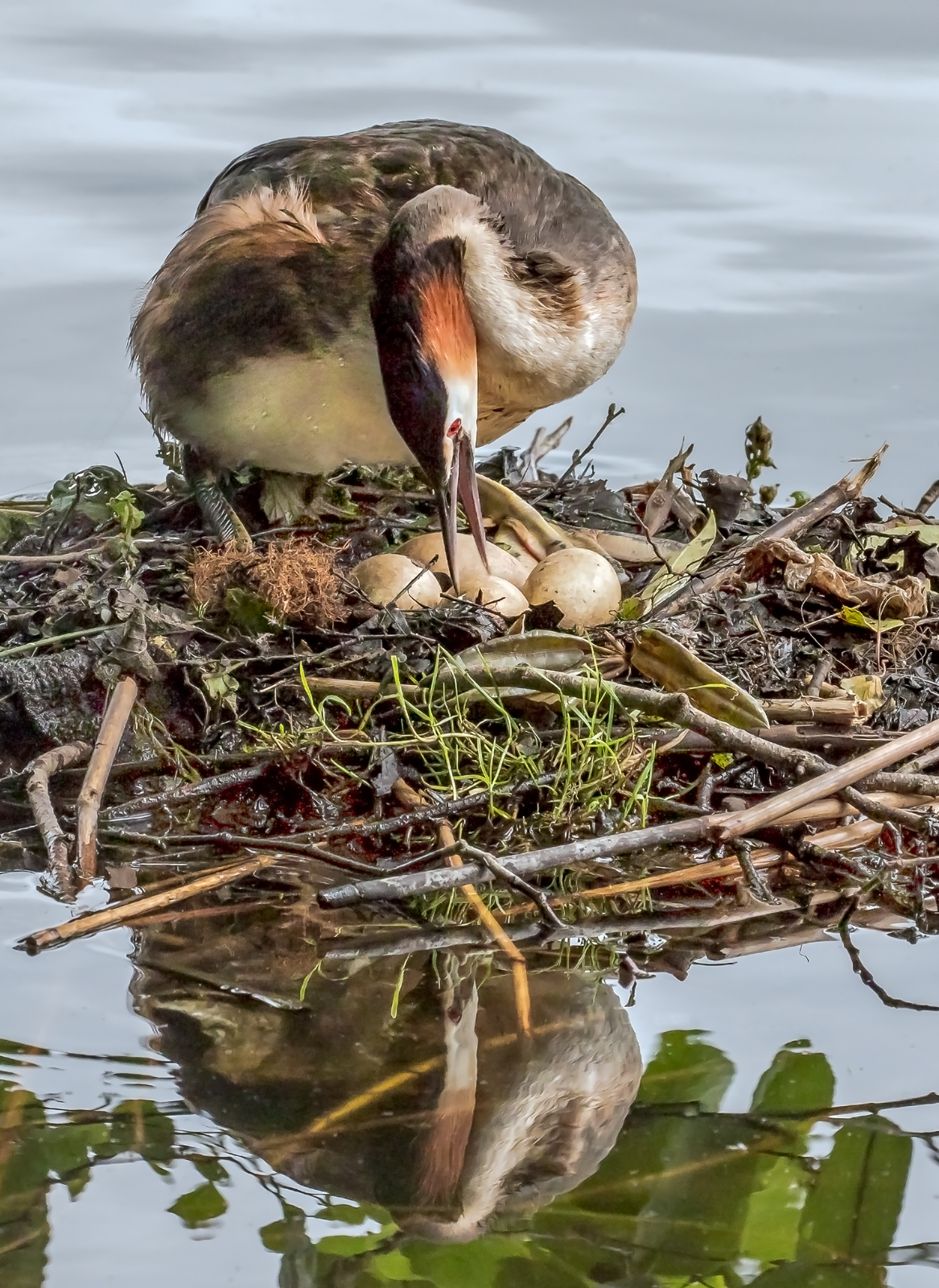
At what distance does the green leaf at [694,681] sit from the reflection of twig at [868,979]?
1.42ft

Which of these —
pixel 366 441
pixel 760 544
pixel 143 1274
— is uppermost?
pixel 366 441

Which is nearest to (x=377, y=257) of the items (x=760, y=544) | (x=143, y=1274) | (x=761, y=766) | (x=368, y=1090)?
(x=760, y=544)

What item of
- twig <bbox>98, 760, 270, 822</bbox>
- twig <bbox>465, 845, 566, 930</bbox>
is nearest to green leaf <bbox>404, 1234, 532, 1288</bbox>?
twig <bbox>465, 845, 566, 930</bbox>

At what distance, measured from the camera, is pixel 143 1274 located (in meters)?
1.45

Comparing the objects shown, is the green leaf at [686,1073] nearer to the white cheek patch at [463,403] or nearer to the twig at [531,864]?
the twig at [531,864]

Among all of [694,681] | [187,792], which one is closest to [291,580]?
[187,792]

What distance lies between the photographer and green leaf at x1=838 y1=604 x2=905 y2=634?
288cm

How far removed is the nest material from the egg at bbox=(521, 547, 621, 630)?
40 cm

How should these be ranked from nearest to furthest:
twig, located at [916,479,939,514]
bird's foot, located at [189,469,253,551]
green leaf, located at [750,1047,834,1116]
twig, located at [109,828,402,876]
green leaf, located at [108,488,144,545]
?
green leaf, located at [750,1047,834,1116] < twig, located at [109,828,402,876] < green leaf, located at [108,488,144,545] < twig, located at [916,479,939,514] < bird's foot, located at [189,469,253,551]

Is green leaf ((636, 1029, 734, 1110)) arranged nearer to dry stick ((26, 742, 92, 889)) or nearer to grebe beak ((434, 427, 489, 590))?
dry stick ((26, 742, 92, 889))

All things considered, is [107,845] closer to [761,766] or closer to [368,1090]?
[368,1090]

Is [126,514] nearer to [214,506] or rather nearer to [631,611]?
[214,506]

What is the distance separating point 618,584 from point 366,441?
0.79 m

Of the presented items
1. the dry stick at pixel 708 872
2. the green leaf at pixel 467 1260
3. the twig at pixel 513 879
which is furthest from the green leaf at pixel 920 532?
the green leaf at pixel 467 1260
